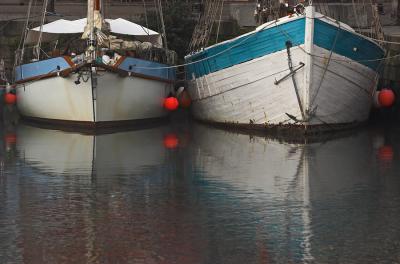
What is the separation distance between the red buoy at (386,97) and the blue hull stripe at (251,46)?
374 cm

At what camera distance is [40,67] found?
2298 cm

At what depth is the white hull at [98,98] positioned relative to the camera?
21.8 metres

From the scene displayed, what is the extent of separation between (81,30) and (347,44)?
23.9 ft

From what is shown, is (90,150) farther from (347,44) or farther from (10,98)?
(10,98)

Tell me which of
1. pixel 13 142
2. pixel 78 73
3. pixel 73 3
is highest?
pixel 73 3

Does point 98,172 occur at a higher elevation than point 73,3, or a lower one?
lower

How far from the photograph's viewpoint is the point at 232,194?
12.7 meters

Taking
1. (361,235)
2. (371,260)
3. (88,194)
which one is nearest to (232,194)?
(88,194)

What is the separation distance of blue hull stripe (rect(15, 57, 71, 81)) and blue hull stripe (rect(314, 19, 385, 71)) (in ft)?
19.4

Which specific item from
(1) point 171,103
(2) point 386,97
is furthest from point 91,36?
(2) point 386,97

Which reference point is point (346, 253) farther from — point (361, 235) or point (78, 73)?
point (78, 73)

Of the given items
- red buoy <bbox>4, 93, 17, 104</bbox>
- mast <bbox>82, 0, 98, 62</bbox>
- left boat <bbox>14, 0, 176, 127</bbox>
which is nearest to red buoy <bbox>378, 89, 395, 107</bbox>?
left boat <bbox>14, 0, 176, 127</bbox>

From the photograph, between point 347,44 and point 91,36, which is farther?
point 91,36

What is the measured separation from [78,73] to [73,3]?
1351 cm
